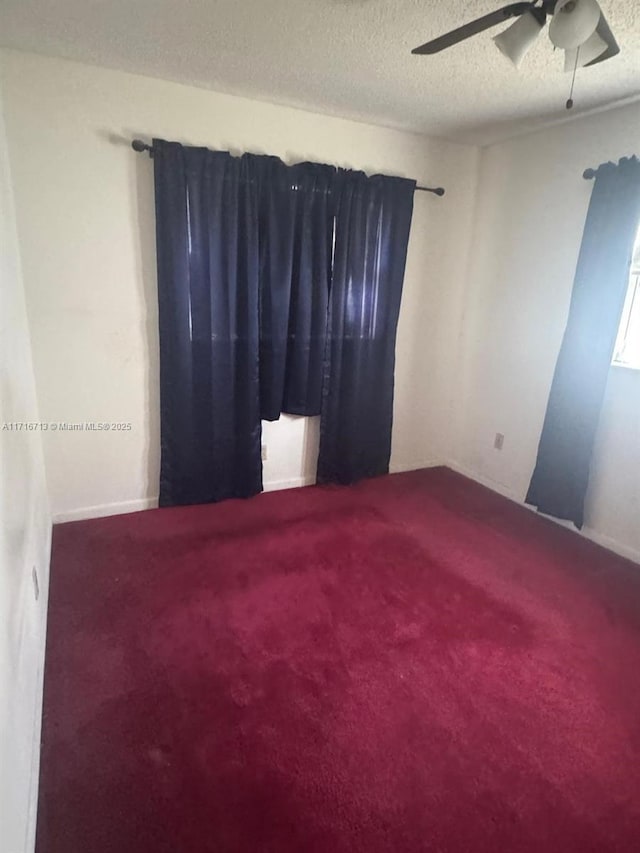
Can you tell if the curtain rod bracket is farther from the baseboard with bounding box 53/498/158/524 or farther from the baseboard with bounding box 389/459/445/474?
the baseboard with bounding box 389/459/445/474

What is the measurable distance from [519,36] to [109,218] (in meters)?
2.01

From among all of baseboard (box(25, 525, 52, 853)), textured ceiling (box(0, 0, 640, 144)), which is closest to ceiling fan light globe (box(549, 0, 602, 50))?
textured ceiling (box(0, 0, 640, 144))

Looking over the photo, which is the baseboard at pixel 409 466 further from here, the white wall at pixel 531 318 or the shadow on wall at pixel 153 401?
the shadow on wall at pixel 153 401

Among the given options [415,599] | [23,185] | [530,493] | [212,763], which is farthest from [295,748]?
[23,185]

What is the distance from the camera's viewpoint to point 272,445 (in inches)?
131

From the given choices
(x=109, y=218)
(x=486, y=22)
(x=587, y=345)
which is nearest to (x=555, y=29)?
(x=486, y=22)

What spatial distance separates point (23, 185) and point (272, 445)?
1.94 metres

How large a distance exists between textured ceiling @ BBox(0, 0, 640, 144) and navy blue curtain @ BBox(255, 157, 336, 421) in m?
0.42

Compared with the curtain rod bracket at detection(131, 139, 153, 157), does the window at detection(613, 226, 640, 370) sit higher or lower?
lower

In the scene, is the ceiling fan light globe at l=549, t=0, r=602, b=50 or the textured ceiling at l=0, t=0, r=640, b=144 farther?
the textured ceiling at l=0, t=0, r=640, b=144

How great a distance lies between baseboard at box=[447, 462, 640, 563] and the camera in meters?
2.78

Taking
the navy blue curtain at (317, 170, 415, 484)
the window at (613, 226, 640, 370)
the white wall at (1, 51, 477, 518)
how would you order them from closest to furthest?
the white wall at (1, 51, 477, 518)
the window at (613, 226, 640, 370)
the navy blue curtain at (317, 170, 415, 484)

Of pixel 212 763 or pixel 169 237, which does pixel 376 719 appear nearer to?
pixel 212 763

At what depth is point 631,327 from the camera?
2.79 m
